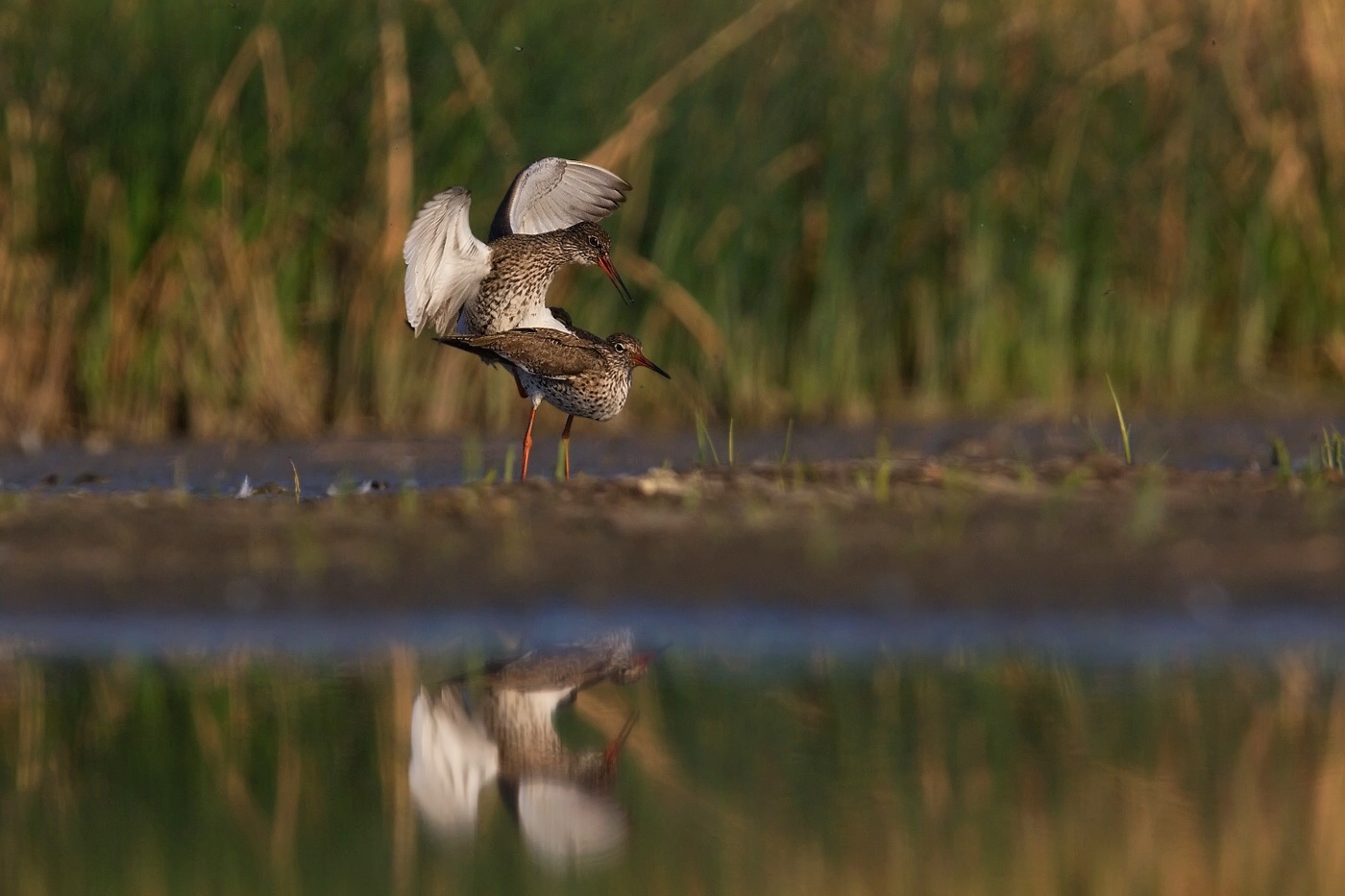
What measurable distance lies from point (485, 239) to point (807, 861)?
6.35 meters

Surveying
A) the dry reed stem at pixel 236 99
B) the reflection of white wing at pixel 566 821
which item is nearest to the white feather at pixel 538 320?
the dry reed stem at pixel 236 99

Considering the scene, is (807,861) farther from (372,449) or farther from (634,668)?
(372,449)

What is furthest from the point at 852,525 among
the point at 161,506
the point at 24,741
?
the point at 24,741

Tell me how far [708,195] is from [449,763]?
20.6 feet

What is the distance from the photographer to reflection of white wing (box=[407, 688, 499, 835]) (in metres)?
4.14

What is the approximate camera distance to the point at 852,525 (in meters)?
6.63

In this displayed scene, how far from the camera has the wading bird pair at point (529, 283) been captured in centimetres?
831

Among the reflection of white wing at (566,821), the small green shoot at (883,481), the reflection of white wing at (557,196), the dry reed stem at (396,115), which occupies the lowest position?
the reflection of white wing at (566,821)

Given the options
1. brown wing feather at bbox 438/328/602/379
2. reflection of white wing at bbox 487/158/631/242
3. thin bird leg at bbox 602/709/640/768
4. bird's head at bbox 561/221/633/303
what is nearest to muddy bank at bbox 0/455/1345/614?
brown wing feather at bbox 438/328/602/379

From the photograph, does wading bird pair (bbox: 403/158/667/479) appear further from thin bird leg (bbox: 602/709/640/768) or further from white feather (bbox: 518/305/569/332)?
thin bird leg (bbox: 602/709/640/768)

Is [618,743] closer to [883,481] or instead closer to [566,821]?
[566,821]

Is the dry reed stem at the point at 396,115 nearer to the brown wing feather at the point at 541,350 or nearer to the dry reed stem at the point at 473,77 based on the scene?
the dry reed stem at the point at 473,77

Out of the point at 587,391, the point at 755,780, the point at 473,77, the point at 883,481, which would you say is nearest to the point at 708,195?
the point at 473,77

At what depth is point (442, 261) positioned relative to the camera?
336 inches
